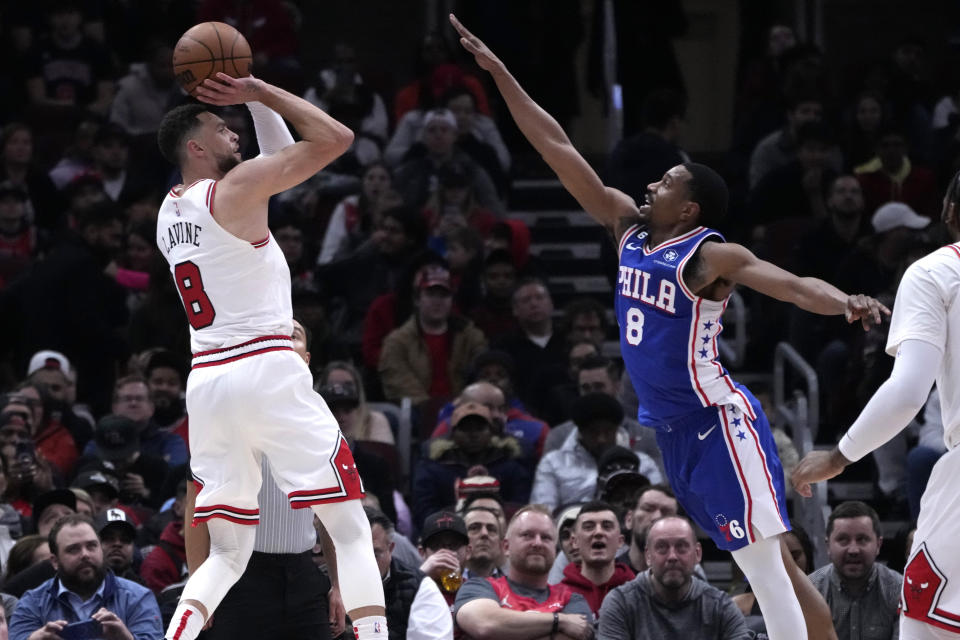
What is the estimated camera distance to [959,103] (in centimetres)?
1589

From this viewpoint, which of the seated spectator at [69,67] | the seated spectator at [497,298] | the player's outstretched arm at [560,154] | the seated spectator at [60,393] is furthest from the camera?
the seated spectator at [69,67]

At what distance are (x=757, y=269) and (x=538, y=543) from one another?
2990mm

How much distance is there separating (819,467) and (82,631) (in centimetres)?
416

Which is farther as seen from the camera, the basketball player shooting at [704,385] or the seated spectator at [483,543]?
the seated spectator at [483,543]

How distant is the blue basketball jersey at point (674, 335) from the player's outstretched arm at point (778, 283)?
0.08 m

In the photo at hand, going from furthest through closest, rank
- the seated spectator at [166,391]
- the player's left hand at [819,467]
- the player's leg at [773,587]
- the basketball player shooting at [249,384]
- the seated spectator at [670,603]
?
the seated spectator at [166,391]
the seated spectator at [670,603]
the player's leg at [773,587]
the basketball player shooting at [249,384]
the player's left hand at [819,467]

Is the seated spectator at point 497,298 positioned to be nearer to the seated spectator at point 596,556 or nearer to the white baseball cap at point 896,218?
the white baseball cap at point 896,218

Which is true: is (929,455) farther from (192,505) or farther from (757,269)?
(192,505)

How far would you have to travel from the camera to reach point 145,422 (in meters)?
11.2

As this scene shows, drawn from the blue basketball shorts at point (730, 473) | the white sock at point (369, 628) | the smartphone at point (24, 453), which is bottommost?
the smartphone at point (24, 453)

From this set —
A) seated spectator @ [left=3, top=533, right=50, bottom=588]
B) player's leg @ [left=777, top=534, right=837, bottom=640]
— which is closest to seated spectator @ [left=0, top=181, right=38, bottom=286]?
seated spectator @ [left=3, top=533, right=50, bottom=588]

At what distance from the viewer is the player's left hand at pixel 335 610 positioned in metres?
6.77

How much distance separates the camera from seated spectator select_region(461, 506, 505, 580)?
30.2 ft

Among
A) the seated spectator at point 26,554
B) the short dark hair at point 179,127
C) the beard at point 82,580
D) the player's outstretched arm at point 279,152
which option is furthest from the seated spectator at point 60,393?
the player's outstretched arm at point 279,152
